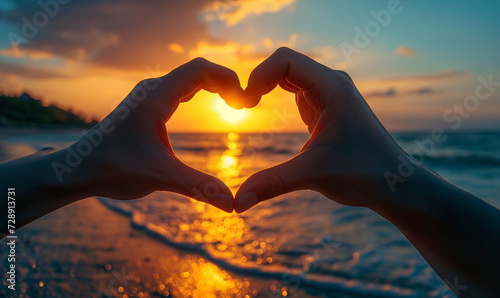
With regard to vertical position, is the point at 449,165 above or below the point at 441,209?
above

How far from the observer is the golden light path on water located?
137 inches

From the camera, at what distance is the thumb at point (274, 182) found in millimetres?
1711

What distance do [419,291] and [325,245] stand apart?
1503 mm

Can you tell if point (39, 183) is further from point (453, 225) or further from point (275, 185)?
point (453, 225)

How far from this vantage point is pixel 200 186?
5.68 feet

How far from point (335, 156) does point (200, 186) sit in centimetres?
76

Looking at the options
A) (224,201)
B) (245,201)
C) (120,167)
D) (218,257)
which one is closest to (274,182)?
(245,201)

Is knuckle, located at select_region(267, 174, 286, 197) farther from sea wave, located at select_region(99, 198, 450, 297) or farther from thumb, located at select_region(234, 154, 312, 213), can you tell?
sea wave, located at select_region(99, 198, 450, 297)

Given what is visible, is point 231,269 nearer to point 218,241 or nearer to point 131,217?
point 218,241

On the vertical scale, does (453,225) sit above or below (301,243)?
below

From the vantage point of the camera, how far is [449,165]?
1775 cm

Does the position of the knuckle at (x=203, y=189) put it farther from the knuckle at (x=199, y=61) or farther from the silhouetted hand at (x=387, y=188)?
the knuckle at (x=199, y=61)

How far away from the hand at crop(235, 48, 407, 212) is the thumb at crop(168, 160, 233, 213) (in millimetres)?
97

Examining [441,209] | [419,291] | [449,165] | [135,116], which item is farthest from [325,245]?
[449,165]
